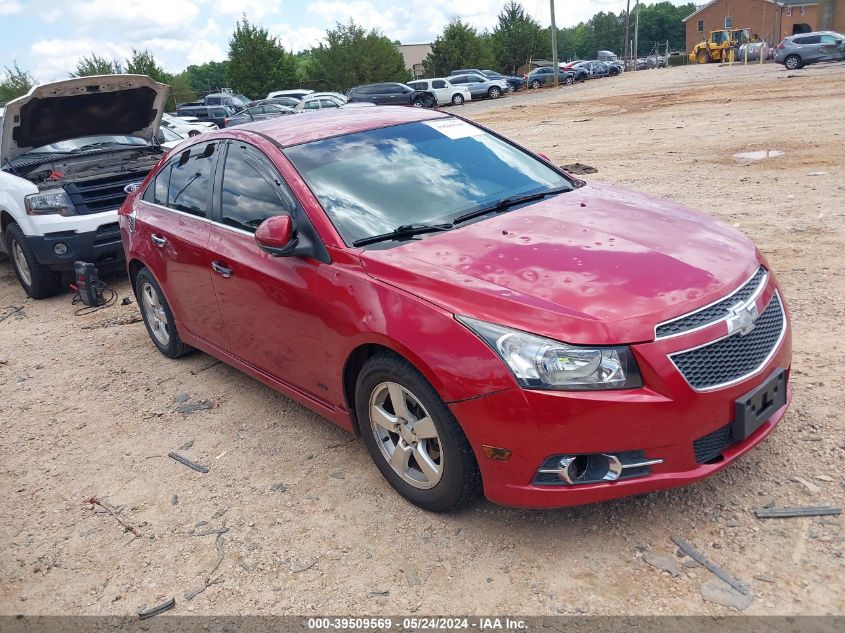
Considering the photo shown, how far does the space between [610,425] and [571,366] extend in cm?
26

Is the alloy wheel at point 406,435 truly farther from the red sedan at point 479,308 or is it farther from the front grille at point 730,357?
the front grille at point 730,357

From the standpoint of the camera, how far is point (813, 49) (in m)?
33.5

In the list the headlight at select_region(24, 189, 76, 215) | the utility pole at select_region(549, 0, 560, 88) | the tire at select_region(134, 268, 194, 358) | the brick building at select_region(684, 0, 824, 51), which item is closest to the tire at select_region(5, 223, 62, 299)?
the headlight at select_region(24, 189, 76, 215)

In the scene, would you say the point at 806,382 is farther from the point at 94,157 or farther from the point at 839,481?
the point at 94,157

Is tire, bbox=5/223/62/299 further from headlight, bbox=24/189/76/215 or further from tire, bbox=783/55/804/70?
tire, bbox=783/55/804/70

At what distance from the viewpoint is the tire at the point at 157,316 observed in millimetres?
5422

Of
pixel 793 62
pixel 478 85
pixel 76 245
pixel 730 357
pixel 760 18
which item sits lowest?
pixel 730 357

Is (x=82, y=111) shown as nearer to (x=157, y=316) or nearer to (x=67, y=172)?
(x=67, y=172)

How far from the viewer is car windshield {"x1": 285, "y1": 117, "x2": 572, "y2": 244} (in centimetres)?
372

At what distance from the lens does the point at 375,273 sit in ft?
10.8

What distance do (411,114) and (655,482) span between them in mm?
2796

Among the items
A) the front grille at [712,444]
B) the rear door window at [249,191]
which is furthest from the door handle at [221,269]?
the front grille at [712,444]

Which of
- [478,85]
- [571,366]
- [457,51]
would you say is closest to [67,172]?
[571,366]

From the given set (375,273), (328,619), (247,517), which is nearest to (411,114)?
(375,273)
